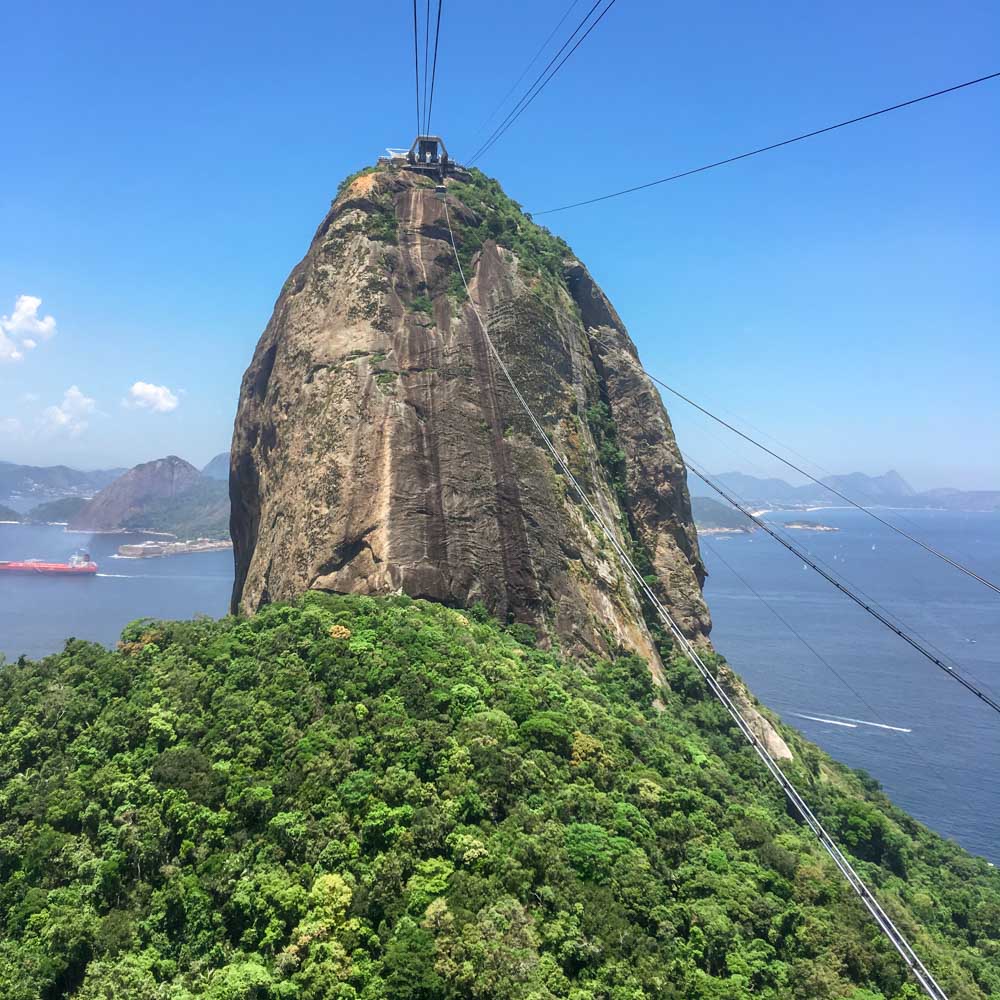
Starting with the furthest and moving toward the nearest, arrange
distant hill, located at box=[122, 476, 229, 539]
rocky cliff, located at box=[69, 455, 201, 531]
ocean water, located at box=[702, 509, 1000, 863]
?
rocky cliff, located at box=[69, 455, 201, 531]
distant hill, located at box=[122, 476, 229, 539]
ocean water, located at box=[702, 509, 1000, 863]

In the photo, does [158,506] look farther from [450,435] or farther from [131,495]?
[450,435]

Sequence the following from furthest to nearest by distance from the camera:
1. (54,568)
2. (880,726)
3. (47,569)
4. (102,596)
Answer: (47,569) → (54,568) → (102,596) → (880,726)

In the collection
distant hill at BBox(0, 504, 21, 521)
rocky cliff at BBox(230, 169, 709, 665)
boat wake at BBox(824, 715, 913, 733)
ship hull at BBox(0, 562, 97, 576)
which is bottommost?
boat wake at BBox(824, 715, 913, 733)

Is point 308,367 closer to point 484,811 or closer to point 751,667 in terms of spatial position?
point 484,811

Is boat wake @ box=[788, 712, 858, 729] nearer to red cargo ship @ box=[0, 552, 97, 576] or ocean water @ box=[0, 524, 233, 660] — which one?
ocean water @ box=[0, 524, 233, 660]

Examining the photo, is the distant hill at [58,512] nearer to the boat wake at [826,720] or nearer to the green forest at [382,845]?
the boat wake at [826,720]

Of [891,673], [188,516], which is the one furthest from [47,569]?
[891,673]

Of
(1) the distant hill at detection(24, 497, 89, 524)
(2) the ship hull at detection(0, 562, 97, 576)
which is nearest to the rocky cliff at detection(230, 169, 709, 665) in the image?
(2) the ship hull at detection(0, 562, 97, 576)
